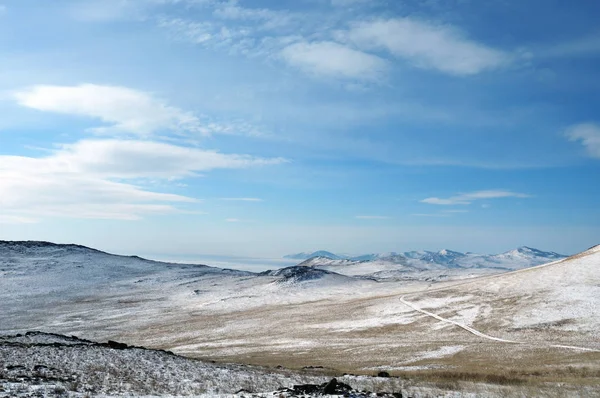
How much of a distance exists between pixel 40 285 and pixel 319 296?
74317mm

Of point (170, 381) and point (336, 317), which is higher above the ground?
point (170, 381)

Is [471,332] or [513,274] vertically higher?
[513,274]

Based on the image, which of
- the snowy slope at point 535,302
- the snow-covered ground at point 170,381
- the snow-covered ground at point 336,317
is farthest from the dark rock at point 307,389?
the snowy slope at point 535,302

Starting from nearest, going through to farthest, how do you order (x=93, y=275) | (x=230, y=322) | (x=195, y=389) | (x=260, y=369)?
(x=195, y=389) < (x=260, y=369) < (x=230, y=322) < (x=93, y=275)

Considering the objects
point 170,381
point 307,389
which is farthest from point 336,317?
point 307,389

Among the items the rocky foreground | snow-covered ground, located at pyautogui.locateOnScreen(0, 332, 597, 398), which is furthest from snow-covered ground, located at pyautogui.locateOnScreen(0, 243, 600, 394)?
the rocky foreground

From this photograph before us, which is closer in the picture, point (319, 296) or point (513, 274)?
point (513, 274)

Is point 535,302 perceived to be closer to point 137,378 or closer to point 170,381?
point 170,381

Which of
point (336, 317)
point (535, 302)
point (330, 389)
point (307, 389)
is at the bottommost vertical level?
point (336, 317)

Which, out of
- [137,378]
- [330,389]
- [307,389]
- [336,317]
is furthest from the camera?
[336,317]

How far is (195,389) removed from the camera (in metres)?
25.2

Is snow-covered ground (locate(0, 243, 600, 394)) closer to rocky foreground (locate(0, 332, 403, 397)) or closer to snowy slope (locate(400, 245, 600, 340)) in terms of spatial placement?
snowy slope (locate(400, 245, 600, 340))

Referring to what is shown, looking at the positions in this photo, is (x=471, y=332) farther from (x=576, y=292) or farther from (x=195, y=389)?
(x=195, y=389)

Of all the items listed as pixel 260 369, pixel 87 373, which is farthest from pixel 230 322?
pixel 87 373
